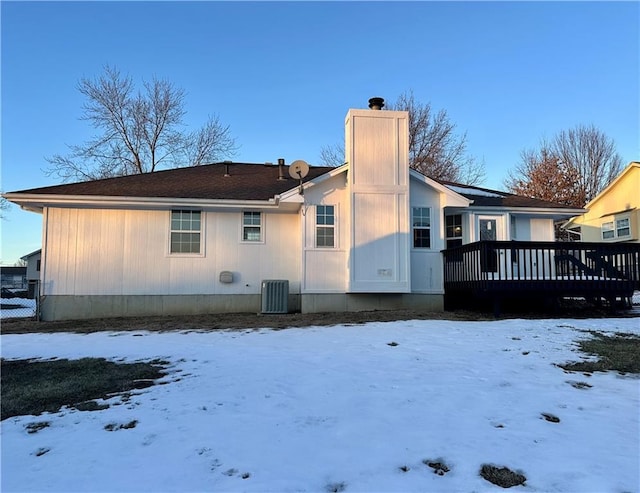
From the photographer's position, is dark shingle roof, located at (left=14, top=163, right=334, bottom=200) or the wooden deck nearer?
the wooden deck

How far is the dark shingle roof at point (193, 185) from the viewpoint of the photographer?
431 inches

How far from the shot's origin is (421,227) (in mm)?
11516

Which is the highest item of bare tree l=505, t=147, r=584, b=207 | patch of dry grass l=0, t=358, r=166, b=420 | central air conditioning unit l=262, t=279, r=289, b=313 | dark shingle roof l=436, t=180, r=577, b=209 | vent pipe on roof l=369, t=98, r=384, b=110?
bare tree l=505, t=147, r=584, b=207

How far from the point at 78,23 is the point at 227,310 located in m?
9.26

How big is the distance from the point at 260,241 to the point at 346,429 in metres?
8.68

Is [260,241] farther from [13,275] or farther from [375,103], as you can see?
[13,275]

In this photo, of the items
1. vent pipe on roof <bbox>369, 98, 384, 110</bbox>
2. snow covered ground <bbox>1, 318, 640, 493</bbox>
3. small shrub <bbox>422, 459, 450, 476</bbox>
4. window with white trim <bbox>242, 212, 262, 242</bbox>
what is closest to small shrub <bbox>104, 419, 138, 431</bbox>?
snow covered ground <bbox>1, 318, 640, 493</bbox>

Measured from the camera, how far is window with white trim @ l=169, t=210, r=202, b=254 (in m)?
11.2

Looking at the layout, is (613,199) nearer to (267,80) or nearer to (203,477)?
(267,80)

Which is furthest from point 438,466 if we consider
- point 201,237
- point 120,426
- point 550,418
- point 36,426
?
point 201,237

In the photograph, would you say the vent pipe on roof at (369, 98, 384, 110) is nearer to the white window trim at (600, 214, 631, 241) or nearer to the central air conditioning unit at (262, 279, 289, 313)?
the central air conditioning unit at (262, 279, 289, 313)

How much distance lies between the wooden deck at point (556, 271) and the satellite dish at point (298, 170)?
15.0 feet

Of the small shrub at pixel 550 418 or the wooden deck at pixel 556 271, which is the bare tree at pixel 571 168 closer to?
the wooden deck at pixel 556 271

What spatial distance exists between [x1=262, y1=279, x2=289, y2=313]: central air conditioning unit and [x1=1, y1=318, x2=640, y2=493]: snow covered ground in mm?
5071
